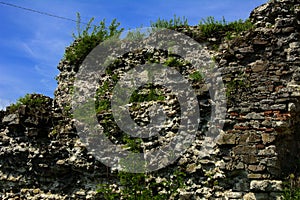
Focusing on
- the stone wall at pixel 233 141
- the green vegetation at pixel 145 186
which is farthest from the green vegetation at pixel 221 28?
the green vegetation at pixel 145 186

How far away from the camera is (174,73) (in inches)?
295

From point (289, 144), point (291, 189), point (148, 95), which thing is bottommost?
point (291, 189)

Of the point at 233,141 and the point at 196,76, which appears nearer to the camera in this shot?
the point at 233,141

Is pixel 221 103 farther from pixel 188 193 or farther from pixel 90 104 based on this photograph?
pixel 90 104

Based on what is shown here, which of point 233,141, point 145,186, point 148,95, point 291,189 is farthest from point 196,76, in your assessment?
point 291,189

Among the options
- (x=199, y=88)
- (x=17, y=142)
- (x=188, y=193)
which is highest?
(x=199, y=88)

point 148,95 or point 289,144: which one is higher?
point 148,95

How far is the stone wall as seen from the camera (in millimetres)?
5910

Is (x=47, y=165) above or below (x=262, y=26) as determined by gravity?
below

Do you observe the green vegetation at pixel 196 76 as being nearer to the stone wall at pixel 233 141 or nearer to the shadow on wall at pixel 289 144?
the stone wall at pixel 233 141

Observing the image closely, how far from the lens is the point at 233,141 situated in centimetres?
607

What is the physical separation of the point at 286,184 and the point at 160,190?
202cm

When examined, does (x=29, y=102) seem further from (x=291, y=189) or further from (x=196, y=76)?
(x=291, y=189)

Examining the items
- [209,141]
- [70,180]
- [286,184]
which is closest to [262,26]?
[209,141]
